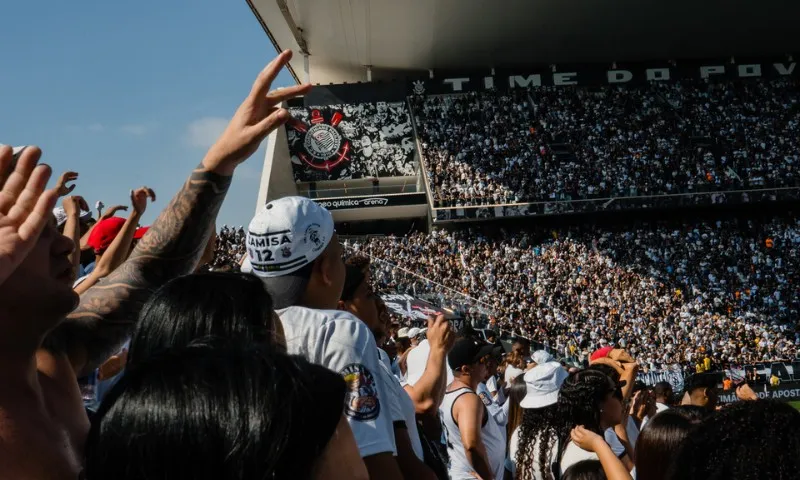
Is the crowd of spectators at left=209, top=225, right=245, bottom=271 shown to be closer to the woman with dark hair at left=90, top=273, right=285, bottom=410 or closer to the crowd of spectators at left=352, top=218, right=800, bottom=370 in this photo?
the crowd of spectators at left=352, top=218, right=800, bottom=370

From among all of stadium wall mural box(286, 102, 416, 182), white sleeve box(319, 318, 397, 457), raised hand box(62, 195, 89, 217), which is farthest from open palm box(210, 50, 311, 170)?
stadium wall mural box(286, 102, 416, 182)

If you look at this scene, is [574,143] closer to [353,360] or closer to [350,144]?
[350,144]

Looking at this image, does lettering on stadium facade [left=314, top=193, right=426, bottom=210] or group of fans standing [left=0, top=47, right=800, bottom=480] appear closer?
group of fans standing [left=0, top=47, right=800, bottom=480]

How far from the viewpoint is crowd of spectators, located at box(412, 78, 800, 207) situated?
3719 cm

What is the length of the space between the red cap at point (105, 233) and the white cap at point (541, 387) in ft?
7.12

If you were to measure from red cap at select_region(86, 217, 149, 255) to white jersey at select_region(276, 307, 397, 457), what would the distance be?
185 cm

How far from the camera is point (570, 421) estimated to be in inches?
167

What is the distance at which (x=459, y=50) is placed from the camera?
44.3 meters

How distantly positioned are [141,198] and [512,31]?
40.4 metres

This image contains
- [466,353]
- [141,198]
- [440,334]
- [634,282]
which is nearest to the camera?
[440,334]

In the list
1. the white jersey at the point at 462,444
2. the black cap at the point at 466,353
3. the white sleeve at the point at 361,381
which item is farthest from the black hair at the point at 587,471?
the white sleeve at the point at 361,381

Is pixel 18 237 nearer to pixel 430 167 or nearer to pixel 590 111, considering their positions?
pixel 430 167

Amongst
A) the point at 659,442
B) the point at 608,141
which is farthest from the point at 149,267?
the point at 608,141

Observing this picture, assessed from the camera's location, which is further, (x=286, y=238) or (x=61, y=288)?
(x=286, y=238)
